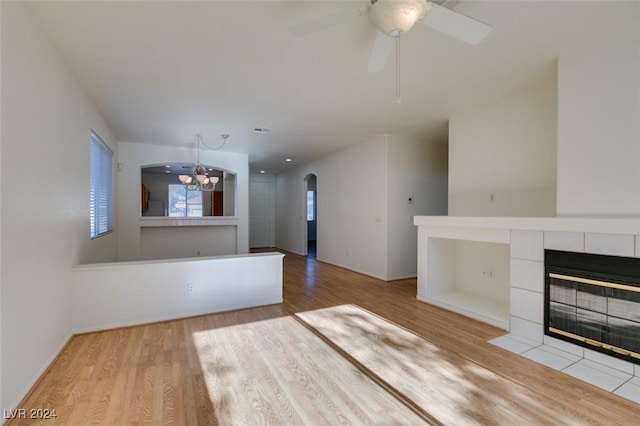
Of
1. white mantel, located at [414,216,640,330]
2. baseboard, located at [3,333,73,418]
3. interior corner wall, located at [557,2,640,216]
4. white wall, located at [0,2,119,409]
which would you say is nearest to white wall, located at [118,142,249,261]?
white wall, located at [0,2,119,409]

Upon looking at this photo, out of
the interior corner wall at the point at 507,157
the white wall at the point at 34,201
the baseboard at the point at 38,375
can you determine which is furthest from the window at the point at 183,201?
the interior corner wall at the point at 507,157

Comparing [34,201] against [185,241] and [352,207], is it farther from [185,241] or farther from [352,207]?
[352,207]

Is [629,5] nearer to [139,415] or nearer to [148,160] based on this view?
[139,415]

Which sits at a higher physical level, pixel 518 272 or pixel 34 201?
pixel 34 201

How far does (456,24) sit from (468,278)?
3.52 meters

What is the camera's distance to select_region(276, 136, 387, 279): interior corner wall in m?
5.54

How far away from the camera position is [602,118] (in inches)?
100

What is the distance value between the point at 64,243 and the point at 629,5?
197 inches

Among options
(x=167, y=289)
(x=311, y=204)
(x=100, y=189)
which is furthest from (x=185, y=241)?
(x=311, y=204)

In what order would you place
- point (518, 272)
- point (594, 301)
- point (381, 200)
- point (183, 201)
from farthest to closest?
point (183, 201)
point (381, 200)
point (518, 272)
point (594, 301)

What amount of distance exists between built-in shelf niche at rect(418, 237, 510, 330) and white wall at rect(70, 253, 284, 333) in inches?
86.5

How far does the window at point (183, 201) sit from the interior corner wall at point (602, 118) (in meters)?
10.9

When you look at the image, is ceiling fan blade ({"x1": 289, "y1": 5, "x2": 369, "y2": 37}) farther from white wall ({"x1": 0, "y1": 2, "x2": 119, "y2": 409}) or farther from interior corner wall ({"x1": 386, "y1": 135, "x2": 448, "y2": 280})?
interior corner wall ({"x1": 386, "y1": 135, "x2": 448, "y2": 280})

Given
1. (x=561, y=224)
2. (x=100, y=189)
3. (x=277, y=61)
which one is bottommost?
(x=561, y=224)
